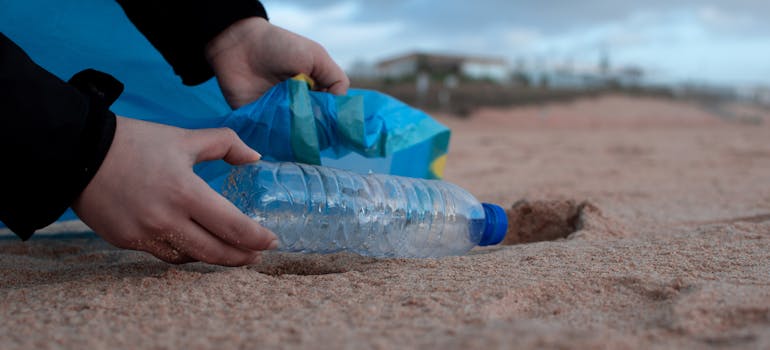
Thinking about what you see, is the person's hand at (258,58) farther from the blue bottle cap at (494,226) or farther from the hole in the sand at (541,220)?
the hole in the sand at (541,220)

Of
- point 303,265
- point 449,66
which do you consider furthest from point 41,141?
point 449,66

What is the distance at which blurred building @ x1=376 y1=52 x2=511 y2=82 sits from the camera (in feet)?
67.5

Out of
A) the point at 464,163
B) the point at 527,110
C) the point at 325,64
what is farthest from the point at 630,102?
the point at 325,64

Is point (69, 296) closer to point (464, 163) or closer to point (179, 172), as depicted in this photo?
point (179, 172)

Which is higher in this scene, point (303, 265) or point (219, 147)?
point (219, 147)

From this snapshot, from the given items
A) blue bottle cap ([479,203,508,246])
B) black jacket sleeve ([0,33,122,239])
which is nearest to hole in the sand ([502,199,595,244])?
blue bottle cap ([479,203,508,246])

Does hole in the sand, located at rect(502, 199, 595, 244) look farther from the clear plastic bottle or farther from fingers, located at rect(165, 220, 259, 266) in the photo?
fingers, located at rect(165, 220, 259, 266)

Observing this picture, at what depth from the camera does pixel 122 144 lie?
1.12 metres

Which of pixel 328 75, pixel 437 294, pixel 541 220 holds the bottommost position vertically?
pixel 541 220

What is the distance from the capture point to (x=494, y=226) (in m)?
1.66

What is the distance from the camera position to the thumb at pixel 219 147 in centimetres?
120

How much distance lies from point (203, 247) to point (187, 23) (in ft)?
2.72

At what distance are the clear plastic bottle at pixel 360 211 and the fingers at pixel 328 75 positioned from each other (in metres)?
0.31

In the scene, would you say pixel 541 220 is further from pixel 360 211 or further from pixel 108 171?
pixel 108 171
